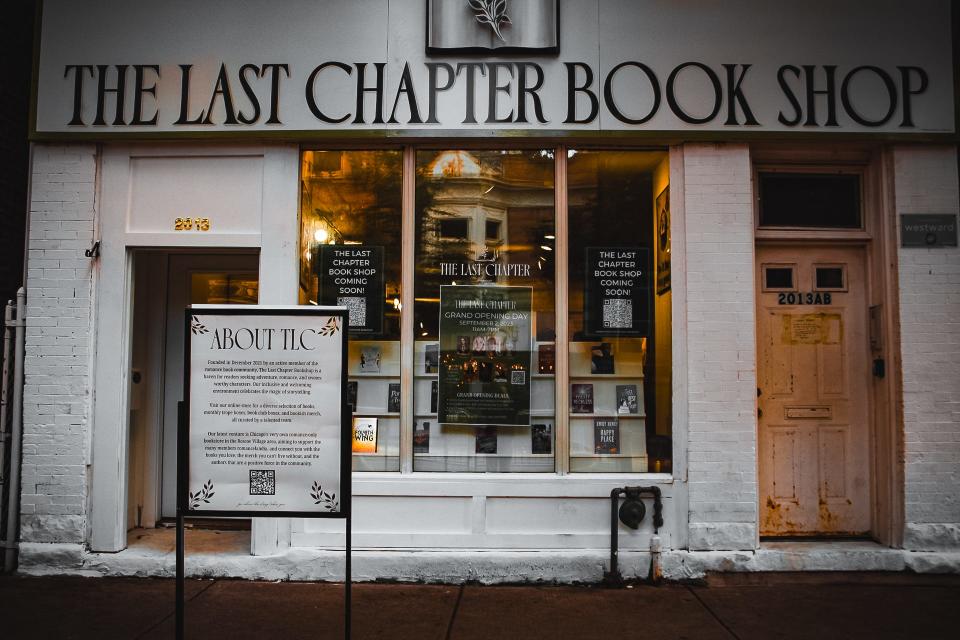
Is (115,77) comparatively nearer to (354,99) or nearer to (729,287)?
(354,99)

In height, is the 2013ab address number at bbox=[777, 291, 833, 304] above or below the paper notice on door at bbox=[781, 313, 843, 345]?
above

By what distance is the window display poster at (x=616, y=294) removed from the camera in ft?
19.0

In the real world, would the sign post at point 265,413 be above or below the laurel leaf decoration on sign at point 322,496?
above

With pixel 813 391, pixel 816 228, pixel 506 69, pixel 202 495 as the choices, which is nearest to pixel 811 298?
pixel 816 228

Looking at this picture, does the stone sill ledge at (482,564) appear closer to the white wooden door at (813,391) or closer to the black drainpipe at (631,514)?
the black drainpipe at (631,514)

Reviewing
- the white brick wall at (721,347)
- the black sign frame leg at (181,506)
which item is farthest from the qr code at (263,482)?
the white brick wall at (721,347)

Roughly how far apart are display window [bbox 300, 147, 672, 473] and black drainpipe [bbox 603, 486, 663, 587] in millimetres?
261

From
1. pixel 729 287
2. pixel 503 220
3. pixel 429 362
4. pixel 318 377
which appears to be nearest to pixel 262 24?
pixel 503 220

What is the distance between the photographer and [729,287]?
220 inches

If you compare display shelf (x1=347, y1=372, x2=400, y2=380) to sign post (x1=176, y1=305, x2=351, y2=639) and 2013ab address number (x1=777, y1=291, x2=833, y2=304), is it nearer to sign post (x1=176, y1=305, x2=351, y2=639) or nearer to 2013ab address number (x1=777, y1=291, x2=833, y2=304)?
sign post (x1=176, y1=305, x2=351, y2=639)

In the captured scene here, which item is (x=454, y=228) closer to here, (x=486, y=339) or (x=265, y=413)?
(x=486, y=339)

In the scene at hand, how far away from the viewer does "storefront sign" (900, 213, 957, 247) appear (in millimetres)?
5652

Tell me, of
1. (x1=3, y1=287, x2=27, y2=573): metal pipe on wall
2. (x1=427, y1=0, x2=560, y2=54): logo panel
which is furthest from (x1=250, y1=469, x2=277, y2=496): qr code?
(x1=427, y1=0, x2=560, y2=54): logo panel

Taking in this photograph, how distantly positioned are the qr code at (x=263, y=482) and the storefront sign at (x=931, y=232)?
208 inches
